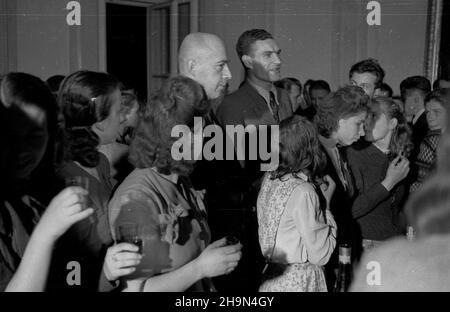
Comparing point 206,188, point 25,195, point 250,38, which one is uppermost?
point 250,38

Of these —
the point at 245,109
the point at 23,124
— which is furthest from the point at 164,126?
the point at 245,109

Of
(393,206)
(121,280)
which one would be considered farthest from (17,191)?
(393,206)

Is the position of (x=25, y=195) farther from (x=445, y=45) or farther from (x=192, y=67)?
(x=445, y=45)

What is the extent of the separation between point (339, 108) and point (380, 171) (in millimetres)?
355

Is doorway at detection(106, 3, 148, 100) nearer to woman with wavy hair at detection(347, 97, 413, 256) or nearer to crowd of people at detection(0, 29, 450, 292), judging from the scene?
crowd of people at detection(0, 29, 450, 292)

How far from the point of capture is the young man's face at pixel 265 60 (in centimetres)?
263

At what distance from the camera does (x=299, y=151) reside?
1858 millimetres

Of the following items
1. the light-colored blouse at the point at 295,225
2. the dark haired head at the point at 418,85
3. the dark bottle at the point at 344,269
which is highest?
the dark haired head at the point at 418,85

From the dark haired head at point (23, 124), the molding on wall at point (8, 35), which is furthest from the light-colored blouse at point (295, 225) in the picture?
the molding on wall at point (8, 35)

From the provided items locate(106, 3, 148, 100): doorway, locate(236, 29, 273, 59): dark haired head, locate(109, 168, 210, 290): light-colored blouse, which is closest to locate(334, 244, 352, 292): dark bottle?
locate(109, 168, 210, 290): light-colored blouse

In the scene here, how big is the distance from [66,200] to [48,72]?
211 cm

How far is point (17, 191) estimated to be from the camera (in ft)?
4.47

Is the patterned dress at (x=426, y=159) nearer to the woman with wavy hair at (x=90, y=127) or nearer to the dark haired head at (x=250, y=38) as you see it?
the dark haired head at (x=250, y=38)

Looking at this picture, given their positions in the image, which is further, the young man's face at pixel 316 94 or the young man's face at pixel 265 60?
the young man's face at pixel 316 94
